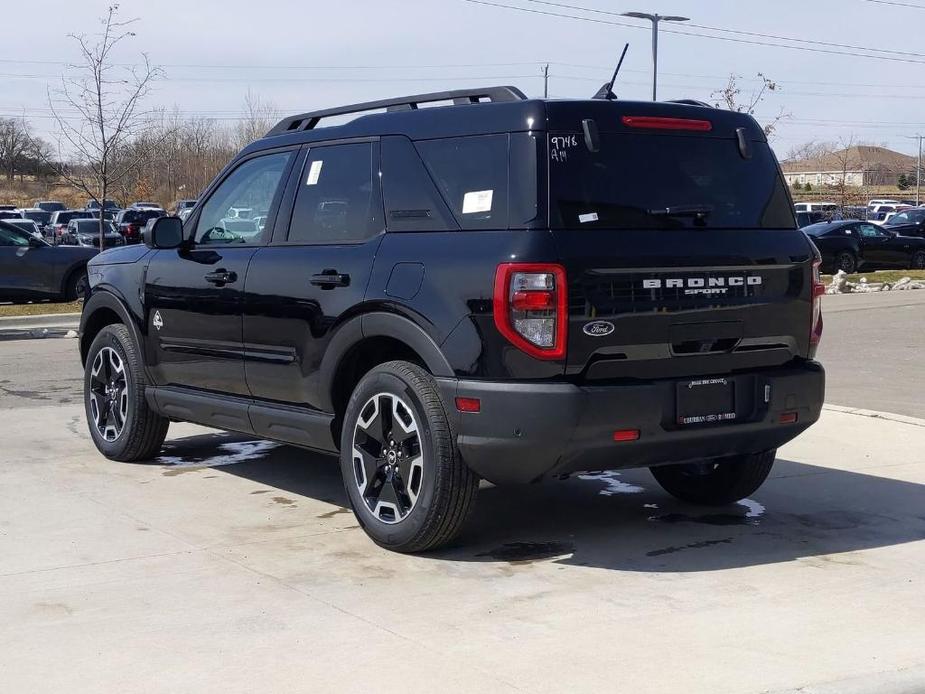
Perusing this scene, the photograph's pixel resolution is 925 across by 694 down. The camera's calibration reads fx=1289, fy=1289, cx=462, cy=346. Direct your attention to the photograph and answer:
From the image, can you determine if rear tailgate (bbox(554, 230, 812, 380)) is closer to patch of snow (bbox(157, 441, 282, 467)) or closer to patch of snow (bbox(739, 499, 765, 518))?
patch of snow (bbox(739, 499, 765, 518))

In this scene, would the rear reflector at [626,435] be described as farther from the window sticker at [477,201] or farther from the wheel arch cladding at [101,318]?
the wheel arch cladding at [101,318]

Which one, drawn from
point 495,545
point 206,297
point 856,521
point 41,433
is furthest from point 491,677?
point 41,433

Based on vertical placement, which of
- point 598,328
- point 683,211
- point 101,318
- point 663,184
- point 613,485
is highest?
point 663,184

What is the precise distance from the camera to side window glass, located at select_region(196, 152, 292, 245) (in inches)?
273

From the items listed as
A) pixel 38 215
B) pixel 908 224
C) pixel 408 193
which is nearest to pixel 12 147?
pixel 38 215

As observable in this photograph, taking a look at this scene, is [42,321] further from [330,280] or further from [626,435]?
[626,435]

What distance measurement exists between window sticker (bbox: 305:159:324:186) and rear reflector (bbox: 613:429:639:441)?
220cm

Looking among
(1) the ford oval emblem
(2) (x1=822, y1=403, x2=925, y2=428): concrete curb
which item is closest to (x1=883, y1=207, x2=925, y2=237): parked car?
(2) (x1=822, y1=403, x2=925, y2=428): concrete curb

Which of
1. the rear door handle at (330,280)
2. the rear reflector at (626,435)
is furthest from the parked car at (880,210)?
the rear reflector at (626,435)

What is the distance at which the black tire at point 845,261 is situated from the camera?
31562 mm

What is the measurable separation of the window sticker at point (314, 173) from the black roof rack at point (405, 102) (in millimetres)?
328

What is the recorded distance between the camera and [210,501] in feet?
23.1

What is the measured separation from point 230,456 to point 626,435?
3690 mm

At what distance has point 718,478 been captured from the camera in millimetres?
6832
